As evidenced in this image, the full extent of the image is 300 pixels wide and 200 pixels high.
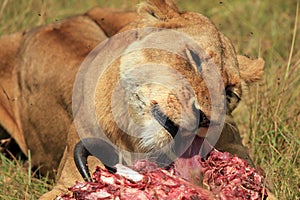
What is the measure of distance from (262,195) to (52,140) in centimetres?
189

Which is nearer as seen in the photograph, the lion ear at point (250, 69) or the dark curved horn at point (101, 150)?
the dark curved horn at point (101, 150)

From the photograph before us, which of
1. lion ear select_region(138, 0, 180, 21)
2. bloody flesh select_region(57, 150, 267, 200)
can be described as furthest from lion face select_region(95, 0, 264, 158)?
bloody flesh select_region(57, 150, 267, 200)

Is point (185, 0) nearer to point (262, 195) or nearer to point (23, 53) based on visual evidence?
point (23, 53)

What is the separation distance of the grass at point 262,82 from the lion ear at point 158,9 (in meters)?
0.74

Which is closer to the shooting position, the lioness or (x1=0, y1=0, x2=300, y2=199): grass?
the lioness

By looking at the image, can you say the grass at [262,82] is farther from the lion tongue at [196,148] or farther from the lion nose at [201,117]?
the lion nose at [201,117]

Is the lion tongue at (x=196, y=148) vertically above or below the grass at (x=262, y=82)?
above

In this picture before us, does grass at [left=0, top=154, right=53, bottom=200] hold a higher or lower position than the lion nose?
lower

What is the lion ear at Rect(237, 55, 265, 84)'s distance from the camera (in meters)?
4.11

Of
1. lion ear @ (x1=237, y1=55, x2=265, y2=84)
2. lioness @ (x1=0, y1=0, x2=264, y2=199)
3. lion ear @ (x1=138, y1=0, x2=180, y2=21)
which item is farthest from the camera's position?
lion ear @ (x1=237, y1=55, x2=265, y2=84)

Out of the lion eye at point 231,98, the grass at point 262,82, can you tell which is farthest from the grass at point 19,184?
the lion eye at point 231,98

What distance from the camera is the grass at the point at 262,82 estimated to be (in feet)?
13.9

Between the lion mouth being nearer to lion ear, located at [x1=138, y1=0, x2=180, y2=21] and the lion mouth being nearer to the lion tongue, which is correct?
the lion tongue

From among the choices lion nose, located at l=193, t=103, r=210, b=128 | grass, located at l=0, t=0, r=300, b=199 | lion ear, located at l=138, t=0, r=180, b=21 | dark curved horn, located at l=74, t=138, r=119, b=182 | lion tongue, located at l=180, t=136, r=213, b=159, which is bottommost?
grass, located at l=0, t=0, r=300, b=199
